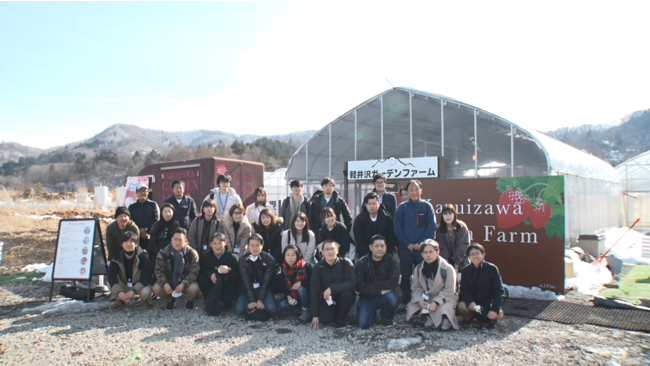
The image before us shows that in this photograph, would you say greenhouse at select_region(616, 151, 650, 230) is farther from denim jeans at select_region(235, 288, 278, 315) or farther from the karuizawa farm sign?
denim jeans at select_region(235, 288, 278, 315)

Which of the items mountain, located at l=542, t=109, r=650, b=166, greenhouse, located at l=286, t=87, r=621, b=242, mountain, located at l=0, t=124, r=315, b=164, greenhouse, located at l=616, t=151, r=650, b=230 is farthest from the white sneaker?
mountain, located at l=0, t=124, r=315, b=164

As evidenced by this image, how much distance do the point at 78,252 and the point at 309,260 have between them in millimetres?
3530

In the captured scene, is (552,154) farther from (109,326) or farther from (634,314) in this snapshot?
(109,326)

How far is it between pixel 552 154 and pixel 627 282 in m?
4.71

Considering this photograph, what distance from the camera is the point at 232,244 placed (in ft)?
18.4

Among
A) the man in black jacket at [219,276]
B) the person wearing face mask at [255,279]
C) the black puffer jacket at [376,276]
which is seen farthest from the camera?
the man in black jacket at [219,276]

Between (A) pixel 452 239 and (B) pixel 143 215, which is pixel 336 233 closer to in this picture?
(A) pixel 452 239

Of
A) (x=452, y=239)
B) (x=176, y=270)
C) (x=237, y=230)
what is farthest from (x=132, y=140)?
(x=452, y=239)

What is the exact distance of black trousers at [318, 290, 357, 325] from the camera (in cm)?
455

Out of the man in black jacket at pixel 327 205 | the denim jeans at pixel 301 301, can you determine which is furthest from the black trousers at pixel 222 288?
the man in black jacket at pixel 327 205

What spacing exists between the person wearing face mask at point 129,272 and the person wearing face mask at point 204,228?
2.13 feet

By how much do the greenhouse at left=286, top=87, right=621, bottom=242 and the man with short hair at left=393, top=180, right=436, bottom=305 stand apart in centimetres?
517

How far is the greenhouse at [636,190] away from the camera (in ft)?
65.8

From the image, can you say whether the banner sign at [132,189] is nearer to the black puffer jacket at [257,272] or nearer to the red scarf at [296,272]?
the black puffer jacket at [257,272]
